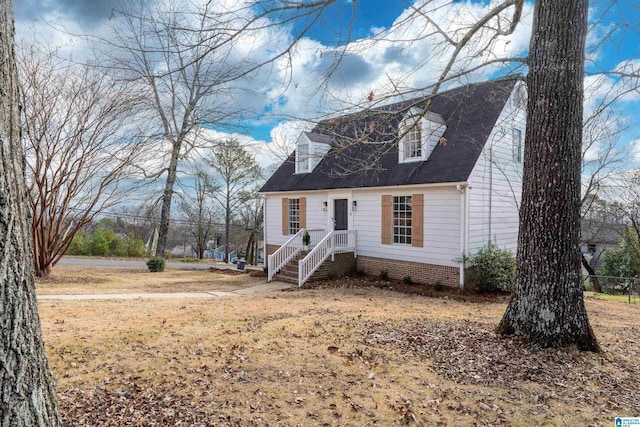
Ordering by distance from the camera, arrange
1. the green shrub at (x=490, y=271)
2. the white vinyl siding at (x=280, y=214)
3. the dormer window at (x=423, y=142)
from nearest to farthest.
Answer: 1. the green shrub at (x=490, y=271)
2. the dormer window at (x=423, y=142)
3. the white vinyl siding at (x=280, y=214)

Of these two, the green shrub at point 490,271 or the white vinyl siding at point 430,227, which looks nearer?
the green shrub at point 490,271

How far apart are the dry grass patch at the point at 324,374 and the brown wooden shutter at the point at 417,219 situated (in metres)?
5.97

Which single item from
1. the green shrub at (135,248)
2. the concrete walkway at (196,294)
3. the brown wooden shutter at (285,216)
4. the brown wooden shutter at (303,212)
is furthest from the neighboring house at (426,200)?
the green shrub at (135,248)

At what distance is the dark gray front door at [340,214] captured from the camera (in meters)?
14.3

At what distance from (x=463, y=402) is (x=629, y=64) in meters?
5.35

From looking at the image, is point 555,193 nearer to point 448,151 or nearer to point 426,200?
point 426,200

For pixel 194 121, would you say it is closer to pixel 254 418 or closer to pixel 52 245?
pixel 52 245

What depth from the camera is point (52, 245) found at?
1164 cm

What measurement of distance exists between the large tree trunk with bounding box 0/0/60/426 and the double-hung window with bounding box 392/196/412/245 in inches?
441

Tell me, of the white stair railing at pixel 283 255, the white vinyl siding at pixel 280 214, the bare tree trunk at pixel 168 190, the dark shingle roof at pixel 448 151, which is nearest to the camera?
the dark shingle roof at pixel 448 151

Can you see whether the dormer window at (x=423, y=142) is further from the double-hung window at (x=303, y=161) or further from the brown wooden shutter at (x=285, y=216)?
the brown wooden shutter at (x=285, y=216)

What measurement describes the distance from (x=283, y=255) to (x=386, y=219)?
13.9ft

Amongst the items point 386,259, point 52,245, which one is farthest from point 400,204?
point 52,245

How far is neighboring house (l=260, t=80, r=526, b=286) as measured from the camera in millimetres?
11141
